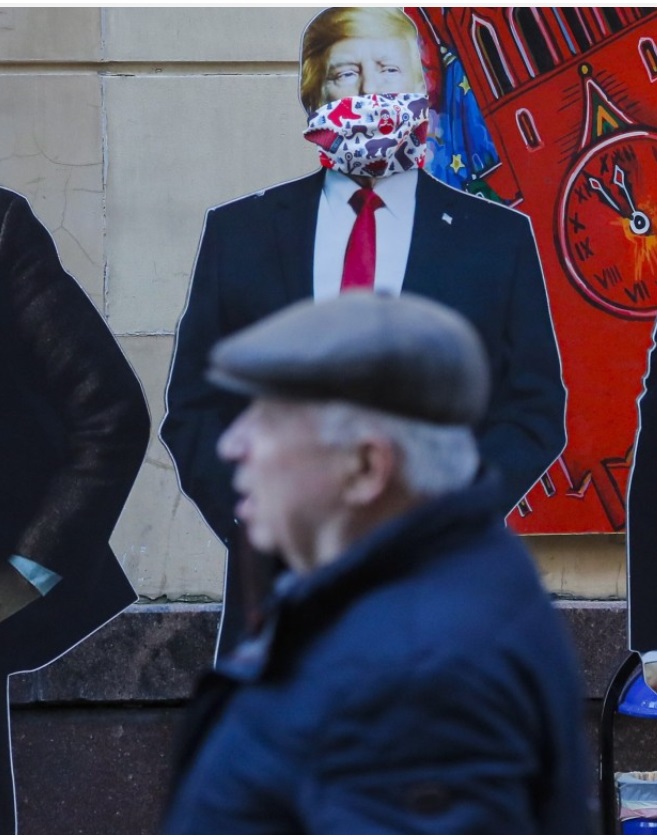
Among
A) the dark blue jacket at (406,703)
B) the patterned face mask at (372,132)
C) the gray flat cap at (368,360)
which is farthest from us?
the patterned face mask at (372,132)

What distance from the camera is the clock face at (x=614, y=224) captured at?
4.37 m

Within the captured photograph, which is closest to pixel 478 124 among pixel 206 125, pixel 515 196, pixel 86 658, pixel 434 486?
pixel 515 196

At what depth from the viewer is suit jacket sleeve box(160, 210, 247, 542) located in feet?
14.3

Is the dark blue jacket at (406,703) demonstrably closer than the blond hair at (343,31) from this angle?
Yes

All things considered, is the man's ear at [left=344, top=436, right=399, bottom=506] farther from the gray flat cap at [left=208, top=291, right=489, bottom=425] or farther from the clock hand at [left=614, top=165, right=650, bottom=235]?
the clock hand at [left=614, top=165, right=650, bottom=235]

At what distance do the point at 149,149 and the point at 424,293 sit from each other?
1010 millimetres

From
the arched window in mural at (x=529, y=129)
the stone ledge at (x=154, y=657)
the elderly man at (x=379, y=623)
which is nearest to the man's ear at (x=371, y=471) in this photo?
the elderly man at (x=379, y=623)

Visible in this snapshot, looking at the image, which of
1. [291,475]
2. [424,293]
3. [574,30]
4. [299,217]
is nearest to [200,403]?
[299,217]

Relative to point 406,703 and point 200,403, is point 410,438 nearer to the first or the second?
point 406,703

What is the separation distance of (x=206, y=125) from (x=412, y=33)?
729mm

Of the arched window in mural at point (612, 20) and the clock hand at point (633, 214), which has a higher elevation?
the arched window in mural at point (612, 20)

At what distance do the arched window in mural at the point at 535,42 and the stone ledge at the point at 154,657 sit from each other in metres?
1.77

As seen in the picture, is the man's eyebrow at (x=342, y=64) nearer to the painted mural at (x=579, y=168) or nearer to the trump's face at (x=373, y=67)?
the trump's face at (x=373, y=67)

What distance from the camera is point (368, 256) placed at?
4379mm
